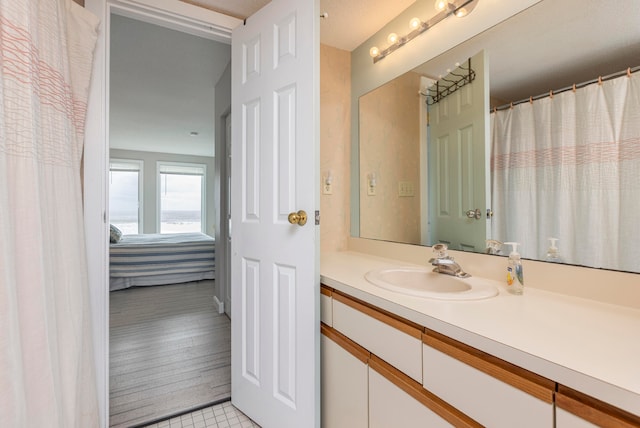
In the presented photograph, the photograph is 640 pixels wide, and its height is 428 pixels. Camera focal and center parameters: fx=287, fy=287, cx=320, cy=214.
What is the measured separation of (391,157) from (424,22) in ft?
2.40

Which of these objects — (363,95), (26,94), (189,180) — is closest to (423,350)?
(26,94)

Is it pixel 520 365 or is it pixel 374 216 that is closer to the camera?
pixel 520 365

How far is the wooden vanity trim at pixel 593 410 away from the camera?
1.59ft

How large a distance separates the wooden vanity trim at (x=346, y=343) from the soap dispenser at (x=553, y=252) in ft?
2.40

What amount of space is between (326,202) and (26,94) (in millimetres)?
1468

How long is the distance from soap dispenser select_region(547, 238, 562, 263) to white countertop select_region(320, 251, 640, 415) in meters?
0.12

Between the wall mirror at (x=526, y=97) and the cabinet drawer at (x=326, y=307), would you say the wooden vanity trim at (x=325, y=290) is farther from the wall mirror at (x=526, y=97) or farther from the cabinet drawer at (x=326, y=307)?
the wall mirror at (x=526, y=97)

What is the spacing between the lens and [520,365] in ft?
1.99

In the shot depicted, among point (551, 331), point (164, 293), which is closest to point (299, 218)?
point (551, 331)

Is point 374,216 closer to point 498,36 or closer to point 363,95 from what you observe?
point 363,95

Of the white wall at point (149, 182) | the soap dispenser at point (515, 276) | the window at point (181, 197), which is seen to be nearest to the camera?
the soap dispenser at point (515, 276)

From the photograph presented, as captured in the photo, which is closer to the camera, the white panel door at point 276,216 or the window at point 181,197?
the white panel door at point 276,216

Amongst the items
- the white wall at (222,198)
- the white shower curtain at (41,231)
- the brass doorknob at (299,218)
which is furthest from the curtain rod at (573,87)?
the white wall at (222,198)

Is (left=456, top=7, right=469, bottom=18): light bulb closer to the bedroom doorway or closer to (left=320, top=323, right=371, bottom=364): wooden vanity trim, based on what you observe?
(left=320, top=323, right=371, bottom=364): wooden vanity trim
